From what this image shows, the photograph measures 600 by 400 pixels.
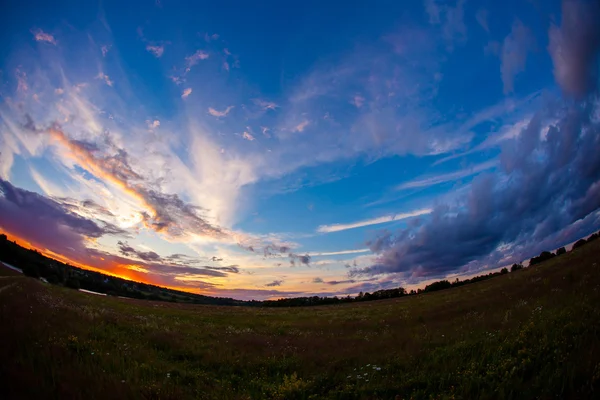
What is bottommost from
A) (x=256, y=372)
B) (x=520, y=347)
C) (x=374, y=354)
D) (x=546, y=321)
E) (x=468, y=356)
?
(x=256, y=372)

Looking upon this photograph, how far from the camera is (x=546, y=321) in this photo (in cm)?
939

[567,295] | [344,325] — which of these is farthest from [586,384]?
[344,325]

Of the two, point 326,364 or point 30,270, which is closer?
point 326,364

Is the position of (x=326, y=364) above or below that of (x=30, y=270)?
above

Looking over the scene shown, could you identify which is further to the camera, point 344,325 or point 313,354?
point 344,325

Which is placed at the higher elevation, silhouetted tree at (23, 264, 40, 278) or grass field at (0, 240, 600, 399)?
grass field at (0, 240, 600, 399)

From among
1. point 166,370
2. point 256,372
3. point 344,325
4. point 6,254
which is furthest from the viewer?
point 6,254

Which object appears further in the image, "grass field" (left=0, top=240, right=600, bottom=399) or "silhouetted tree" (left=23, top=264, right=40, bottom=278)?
"silhouetted tree" (left=23, top=264, right=40, bottom=278)

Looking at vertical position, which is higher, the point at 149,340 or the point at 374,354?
the point at 374,354

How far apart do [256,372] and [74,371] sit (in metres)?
6.15

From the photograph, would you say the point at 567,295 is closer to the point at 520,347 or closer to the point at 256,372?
the point at 520,347

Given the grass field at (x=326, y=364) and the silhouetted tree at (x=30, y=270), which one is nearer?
the grass field at (x=326, y=364)

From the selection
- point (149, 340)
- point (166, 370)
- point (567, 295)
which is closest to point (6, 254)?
point (149, 340)

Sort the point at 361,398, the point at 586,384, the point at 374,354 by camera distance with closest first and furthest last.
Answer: the point at 586,384, the point at 361,398, the point at 374,354
